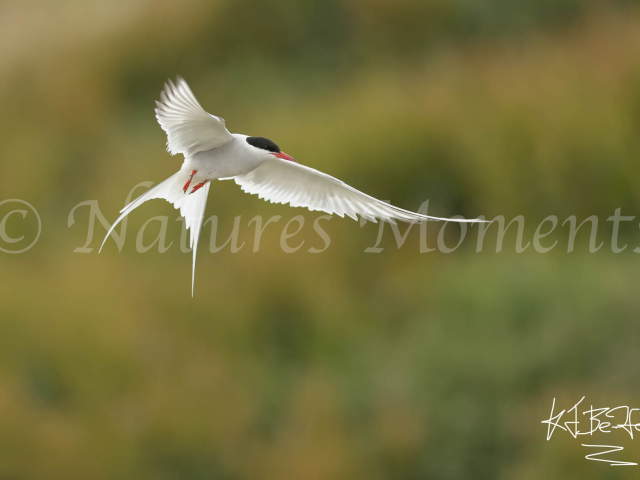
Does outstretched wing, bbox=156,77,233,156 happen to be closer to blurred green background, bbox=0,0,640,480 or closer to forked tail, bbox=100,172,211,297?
forked tail, bbox=100,172,211,297

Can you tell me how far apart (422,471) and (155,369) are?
6.24ft

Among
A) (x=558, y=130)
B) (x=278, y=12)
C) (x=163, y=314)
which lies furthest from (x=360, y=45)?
(x=163, y=314)

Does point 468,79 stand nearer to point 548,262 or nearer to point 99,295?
point 548,262

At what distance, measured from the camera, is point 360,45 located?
8.59m

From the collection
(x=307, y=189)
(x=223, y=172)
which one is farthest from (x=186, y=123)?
(x=307, y=189)
